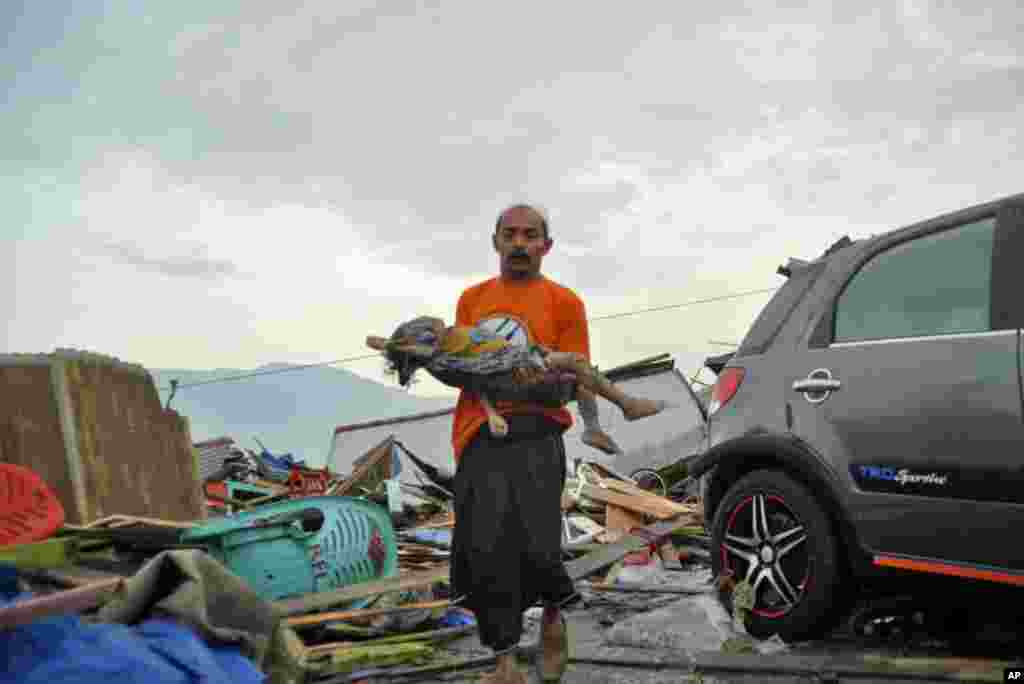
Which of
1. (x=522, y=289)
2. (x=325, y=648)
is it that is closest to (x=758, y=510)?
(x=522, y=289)

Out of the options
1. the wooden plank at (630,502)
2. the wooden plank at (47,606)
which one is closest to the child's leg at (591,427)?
the wooden plank at (47,606)

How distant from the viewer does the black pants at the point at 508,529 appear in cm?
411

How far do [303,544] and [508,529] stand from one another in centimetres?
205

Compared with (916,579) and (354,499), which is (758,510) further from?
(354,499)

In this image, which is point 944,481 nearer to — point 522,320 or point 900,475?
point 900,475

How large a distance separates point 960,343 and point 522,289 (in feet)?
6.28

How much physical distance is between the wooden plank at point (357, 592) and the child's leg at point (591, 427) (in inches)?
56.8

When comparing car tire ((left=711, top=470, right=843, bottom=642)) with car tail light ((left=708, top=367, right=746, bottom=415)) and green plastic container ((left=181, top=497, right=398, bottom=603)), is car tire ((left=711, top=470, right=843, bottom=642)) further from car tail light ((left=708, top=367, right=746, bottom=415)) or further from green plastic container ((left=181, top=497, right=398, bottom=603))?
green plastic container ((left=181, top=497, right=398, bottom=603))

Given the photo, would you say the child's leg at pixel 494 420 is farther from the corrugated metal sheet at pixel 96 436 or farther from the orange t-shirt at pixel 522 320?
the corrugated metal sheet at pixel 96 436

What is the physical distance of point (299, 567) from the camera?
227 inches

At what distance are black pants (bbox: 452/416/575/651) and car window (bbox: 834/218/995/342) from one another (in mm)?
1676

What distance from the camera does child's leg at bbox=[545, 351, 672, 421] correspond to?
411 cm

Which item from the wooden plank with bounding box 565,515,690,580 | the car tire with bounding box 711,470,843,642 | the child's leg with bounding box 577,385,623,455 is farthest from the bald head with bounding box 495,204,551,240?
the wooden plank with bounding box 565,515,690,580

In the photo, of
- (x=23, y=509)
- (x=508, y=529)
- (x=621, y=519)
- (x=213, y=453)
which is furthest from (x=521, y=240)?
(x=213, y=453)
